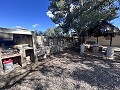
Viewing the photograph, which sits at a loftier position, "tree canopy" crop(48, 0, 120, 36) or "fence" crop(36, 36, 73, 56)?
"tree canopy" crop(48, 0, 120, 36)

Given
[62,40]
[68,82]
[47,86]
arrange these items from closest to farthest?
A: [47,86], [68,82], [62,40]

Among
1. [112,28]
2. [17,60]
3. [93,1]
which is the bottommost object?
[17,60]

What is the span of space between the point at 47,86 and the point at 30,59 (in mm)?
4217

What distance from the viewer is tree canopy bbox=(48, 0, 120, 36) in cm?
884

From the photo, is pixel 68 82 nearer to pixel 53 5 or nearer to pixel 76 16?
pixel 76 16

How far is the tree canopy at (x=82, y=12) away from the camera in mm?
8836

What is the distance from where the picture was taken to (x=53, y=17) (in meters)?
11.9

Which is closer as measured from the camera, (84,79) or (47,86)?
(47,86)

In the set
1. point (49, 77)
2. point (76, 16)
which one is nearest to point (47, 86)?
point (49, 77)

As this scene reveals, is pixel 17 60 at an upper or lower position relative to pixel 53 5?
lower

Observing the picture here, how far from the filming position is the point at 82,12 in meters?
9.84

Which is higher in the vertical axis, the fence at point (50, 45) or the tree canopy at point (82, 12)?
the tree canopy at point (82, 12)

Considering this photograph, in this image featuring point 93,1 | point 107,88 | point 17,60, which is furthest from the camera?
point 93,1

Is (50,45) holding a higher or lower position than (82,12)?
lower
